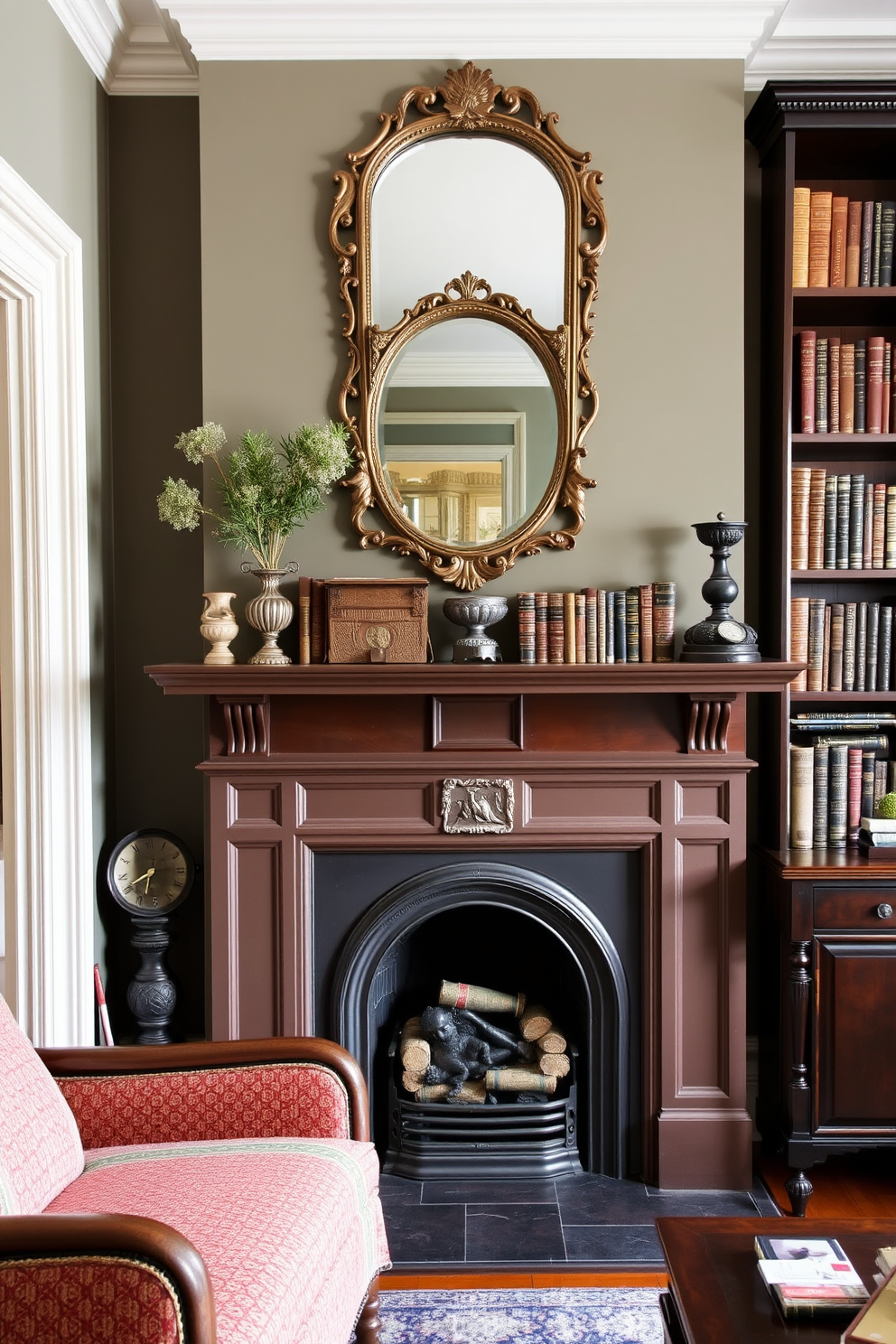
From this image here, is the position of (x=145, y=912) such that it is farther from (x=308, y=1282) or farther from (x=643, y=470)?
(x=643, y=470)

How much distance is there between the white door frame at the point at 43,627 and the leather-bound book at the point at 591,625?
1349mm

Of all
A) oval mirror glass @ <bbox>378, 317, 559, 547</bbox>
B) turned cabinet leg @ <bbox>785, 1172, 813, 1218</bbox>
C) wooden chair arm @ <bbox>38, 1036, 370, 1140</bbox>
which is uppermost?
oval mirror glass @ <bbox>378, 317, 559, 547</bbox>

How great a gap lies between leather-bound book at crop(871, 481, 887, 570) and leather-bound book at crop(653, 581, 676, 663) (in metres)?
0.64

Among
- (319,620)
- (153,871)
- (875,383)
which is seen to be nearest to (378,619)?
(319,620)

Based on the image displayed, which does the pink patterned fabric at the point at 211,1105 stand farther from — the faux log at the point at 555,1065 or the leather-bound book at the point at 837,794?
the leather-bound book at the point at 837,794

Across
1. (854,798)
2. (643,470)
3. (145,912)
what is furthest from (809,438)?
(145,912)

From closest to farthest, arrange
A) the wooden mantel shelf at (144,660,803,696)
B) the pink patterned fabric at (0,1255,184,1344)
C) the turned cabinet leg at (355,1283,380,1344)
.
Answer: the pink patterned fabric at (0,1255,184,1344) → the turned cabinet leg at (355,1283,380,1344) → the wooden mantel shelf at (144,660,803,696)

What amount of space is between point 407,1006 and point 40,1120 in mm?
1447

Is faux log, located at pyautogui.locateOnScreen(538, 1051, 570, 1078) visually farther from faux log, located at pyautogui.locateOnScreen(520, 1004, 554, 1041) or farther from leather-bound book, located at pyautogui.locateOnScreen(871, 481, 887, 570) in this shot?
leather-bound book, located at pyautogui.locateOnScreen(871, 481, 887, 570)

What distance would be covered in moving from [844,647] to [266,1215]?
84.2 inches

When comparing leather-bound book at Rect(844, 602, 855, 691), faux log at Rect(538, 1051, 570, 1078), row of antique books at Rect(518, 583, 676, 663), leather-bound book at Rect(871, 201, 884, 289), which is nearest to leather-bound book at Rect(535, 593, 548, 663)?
row of antique books at Rect(518, 583, 676, 663)

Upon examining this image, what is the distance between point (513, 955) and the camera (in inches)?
123

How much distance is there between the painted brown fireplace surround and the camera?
2.74m

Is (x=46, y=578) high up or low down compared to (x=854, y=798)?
up
